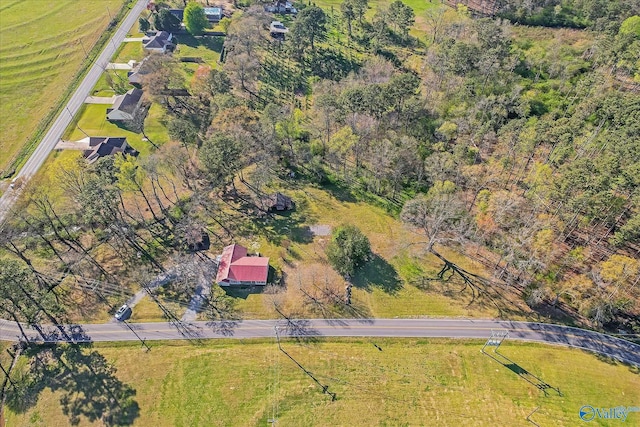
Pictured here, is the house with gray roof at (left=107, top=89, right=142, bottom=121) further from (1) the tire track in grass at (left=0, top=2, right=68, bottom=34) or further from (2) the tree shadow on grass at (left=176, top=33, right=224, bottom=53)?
(1) the tire track in grass at (left=0, top=2, right=68, bottom=34)

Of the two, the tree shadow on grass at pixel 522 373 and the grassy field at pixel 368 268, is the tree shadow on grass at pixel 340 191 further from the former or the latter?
the tree shadow on grass at pixel 522 373

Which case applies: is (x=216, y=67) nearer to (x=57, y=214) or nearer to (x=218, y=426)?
(x=57, y=214)

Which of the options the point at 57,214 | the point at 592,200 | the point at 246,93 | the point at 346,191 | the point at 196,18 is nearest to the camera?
the point at 592,200

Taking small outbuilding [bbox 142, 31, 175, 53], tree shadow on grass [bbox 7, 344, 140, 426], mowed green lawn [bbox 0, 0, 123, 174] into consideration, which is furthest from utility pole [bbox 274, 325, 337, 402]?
small outbuilding [bbox 142, 31, 175, 53]

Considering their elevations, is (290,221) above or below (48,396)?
above

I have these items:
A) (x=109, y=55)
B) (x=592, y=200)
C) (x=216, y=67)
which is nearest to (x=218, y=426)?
(x=592, y=200)

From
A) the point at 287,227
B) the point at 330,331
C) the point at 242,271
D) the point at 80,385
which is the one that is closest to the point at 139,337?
the point at 80,385
